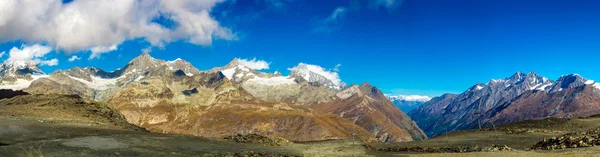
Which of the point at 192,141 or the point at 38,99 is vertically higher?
the point at 38,99

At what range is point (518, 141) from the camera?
6494 centimetres

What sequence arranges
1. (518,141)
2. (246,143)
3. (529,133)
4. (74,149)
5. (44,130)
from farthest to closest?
(529,133) → (518,141) → (246,143) → (44,130) → (74,149)

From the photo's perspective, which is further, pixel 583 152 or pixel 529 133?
pixel 529 133

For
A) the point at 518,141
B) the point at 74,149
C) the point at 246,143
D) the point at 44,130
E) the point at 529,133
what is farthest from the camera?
the point at 529,133

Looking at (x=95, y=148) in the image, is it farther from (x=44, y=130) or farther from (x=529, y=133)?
(x=529, y=133)

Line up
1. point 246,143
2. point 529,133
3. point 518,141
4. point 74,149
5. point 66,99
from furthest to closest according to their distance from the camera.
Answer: point 66,99 → point 529,133 → point 518,141 → point 246,143 → point 74,149

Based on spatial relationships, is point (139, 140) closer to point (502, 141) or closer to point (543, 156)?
point (543, 156)

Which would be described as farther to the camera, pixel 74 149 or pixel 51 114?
pixel 51 114

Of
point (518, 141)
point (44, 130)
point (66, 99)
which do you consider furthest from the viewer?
point (66, 99)

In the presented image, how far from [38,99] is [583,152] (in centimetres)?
10300

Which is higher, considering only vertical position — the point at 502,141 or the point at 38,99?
the point at 38,99

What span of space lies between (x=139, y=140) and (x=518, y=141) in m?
54.2

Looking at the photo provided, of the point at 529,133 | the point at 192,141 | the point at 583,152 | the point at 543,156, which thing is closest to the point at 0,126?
the point at 192,141

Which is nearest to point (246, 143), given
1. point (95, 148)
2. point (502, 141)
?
point (95, 148)
